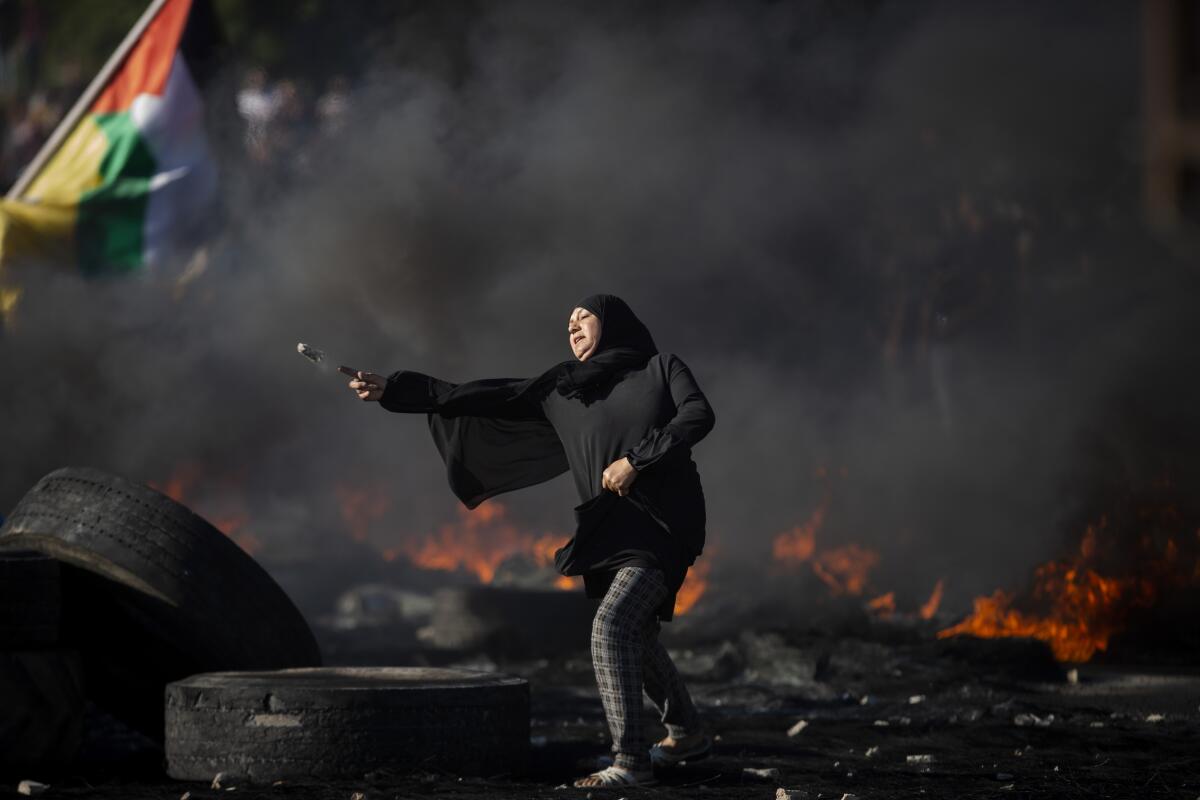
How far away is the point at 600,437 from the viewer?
17.2ft

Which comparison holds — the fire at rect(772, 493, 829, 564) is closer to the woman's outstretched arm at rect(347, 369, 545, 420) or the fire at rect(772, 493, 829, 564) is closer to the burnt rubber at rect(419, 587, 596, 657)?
the burnt rubber at rect(419, 587, 596, 657)

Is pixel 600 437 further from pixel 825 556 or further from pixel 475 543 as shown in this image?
pixel 475 543

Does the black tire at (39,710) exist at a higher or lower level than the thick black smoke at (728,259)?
lower

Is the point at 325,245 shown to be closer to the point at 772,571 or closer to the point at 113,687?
the point at 772,571

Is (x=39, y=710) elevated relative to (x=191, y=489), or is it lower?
lower

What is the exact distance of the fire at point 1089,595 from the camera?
10.4 metres

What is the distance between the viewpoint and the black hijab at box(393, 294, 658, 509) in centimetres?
534

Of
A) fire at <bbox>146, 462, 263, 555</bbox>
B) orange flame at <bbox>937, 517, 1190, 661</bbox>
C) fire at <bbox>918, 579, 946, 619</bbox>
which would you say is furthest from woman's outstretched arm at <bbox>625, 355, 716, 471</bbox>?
fire at <bbox>146, 462, 263, 555</bbox>

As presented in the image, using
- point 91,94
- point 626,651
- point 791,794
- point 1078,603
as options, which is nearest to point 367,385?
point 626,651

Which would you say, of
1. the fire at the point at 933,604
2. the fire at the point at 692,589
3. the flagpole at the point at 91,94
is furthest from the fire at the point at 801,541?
the flagpole at the point at 91,94

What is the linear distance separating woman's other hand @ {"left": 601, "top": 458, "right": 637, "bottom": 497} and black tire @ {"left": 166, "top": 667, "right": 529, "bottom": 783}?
0.91m

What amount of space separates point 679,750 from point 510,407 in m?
1.43

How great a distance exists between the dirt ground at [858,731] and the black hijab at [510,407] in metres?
1.14

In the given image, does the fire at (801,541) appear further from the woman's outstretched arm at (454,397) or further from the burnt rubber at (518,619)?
the woman's outstretched arm at (454,397)
